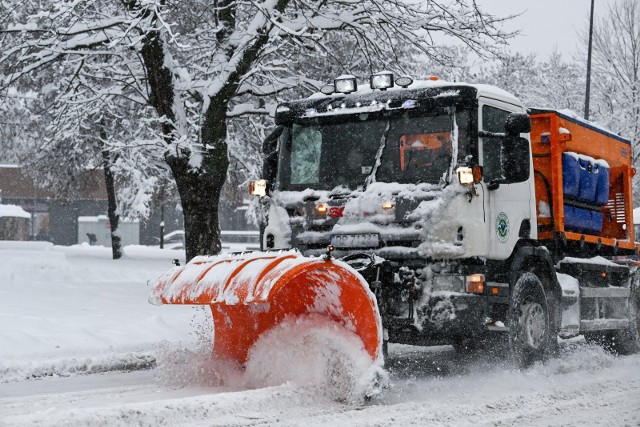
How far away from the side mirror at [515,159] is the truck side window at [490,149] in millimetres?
137

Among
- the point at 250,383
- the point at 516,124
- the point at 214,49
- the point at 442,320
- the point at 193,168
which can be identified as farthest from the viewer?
the point at 214,49

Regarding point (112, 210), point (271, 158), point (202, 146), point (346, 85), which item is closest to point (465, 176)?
point (346, 85)

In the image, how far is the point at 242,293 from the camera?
20.4 feet

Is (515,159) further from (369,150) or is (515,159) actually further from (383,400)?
(383,400)

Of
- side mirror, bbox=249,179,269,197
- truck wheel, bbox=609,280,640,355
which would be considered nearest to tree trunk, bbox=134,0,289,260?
side mirror, bbox=249,179,269,197

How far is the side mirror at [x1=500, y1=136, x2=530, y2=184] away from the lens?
7824 millimetres

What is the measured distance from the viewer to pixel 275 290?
599 cm

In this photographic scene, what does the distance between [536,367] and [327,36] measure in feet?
34.2

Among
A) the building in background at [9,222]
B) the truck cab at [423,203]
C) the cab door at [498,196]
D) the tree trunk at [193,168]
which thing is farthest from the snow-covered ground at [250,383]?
the building in background at [9,222]

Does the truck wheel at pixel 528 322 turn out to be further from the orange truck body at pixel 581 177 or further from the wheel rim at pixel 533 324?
the orange truck body at pixel 581 177

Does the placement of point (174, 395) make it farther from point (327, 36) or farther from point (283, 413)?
point (327, 36)

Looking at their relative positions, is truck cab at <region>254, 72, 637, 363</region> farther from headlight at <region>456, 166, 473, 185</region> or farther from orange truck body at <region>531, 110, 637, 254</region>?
orange truck body at <region>531, 110, 637, 254</region>

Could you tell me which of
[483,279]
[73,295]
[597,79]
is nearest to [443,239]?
[483,279]

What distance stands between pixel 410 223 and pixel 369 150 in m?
0.92
